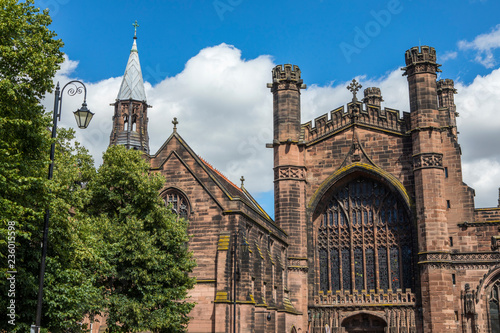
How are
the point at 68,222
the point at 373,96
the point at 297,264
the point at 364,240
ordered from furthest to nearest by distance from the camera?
the point at 373,96
the point at 364,240
the point at 297,264
the point at 68,222

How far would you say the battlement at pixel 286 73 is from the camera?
138ft

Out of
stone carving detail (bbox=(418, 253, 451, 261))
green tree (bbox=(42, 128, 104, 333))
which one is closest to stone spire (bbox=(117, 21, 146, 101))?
stone carving detail (bbox=(418, 253, 451, 261))

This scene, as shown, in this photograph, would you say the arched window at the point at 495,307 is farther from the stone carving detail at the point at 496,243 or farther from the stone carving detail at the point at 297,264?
the stone carving detail at the point at 297,264

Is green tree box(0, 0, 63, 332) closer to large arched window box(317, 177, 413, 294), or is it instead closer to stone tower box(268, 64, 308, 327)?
stone tower box(268, 64, 308, 327)

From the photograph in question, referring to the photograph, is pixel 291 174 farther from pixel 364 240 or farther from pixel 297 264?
pixel 364 240

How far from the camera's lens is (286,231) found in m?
39.8

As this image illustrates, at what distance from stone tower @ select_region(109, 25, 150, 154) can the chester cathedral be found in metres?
13.1

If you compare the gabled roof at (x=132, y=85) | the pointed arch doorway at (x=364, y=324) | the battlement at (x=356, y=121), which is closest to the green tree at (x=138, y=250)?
the pointed arch doorway at (x=364, y=324)

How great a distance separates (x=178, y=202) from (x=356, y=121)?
15.9 meters

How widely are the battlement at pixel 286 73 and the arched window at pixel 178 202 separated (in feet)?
45.9

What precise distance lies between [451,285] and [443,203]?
17.0 ft

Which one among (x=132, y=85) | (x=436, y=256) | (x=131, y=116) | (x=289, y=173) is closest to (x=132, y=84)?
(x=132, y=85)

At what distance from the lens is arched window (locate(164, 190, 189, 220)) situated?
1249 inches

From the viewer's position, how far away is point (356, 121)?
41594 mm
